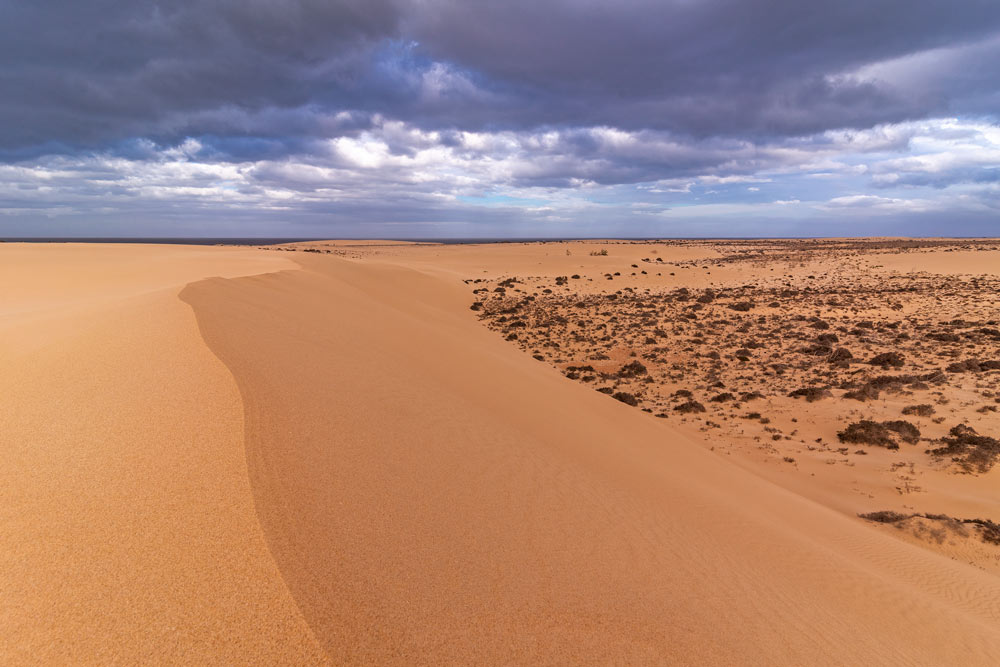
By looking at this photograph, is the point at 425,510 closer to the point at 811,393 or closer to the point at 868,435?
the point at 868,435

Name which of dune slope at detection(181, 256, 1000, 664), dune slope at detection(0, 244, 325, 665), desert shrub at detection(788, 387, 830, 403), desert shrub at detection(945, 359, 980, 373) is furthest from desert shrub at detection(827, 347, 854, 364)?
dune slope at detection(0, 244, 325, 665)

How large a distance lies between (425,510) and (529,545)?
2.63ft

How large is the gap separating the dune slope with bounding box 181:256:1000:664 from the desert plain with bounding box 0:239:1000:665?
2 cm

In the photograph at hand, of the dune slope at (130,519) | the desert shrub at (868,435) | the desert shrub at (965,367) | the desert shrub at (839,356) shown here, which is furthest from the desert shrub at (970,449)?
the dune slope at (130,519)

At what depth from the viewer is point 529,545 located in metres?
3.77

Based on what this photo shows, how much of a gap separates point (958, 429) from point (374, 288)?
20.1 metres

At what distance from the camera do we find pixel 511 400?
8422 mm

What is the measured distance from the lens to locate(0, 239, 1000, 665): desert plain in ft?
8.58

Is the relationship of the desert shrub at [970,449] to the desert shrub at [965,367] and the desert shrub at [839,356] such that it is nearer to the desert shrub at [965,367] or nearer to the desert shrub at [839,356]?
the desert shrub at [965,367]

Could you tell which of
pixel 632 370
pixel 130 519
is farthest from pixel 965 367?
pixel 130 519

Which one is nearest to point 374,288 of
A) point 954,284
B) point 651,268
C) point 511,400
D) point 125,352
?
point 511,400

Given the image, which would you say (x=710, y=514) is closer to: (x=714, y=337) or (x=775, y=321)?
(x=714, y=337)

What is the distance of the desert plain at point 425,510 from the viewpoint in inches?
Answer: 103

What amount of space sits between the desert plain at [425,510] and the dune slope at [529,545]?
23 mm
